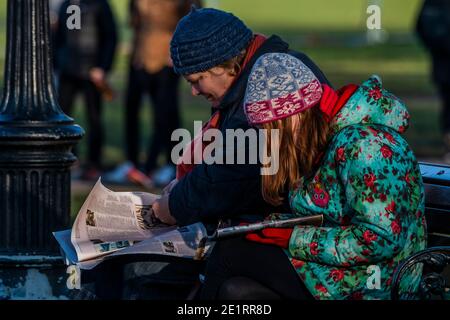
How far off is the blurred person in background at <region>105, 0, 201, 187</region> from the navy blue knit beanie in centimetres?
628

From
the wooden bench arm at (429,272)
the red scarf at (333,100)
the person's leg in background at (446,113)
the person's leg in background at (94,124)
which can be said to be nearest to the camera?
the wooden bench arm at (429,272)

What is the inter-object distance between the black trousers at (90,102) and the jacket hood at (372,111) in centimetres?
799

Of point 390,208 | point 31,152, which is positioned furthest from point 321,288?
point 31,152

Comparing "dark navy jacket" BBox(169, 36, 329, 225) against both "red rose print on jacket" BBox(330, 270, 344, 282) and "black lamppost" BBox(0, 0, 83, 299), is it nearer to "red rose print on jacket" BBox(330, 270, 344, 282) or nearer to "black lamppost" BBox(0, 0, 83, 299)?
"red rose print on jacket" BBox(330, 270, 344, 282)

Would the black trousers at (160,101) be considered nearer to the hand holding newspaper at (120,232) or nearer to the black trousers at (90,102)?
the black trousers at (90,102)

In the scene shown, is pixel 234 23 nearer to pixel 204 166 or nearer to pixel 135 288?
pixel 204 166

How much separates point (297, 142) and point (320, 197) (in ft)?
0.63

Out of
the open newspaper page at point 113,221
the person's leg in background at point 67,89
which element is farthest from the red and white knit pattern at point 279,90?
the person's leg in background at point 67,89

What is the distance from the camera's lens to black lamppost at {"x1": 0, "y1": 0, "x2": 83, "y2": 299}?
6215mm

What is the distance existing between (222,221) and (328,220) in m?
0.62

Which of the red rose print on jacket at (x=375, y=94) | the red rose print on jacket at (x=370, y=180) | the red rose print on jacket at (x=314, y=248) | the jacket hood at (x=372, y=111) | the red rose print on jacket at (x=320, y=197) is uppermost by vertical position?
the red rose print on jacket at (x=375, y=94)

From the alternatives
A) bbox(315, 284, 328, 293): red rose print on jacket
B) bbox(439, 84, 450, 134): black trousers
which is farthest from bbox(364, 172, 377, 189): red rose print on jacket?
bbox(439, 84, 450, 134): black trousers

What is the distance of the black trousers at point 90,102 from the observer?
12.6 metres
